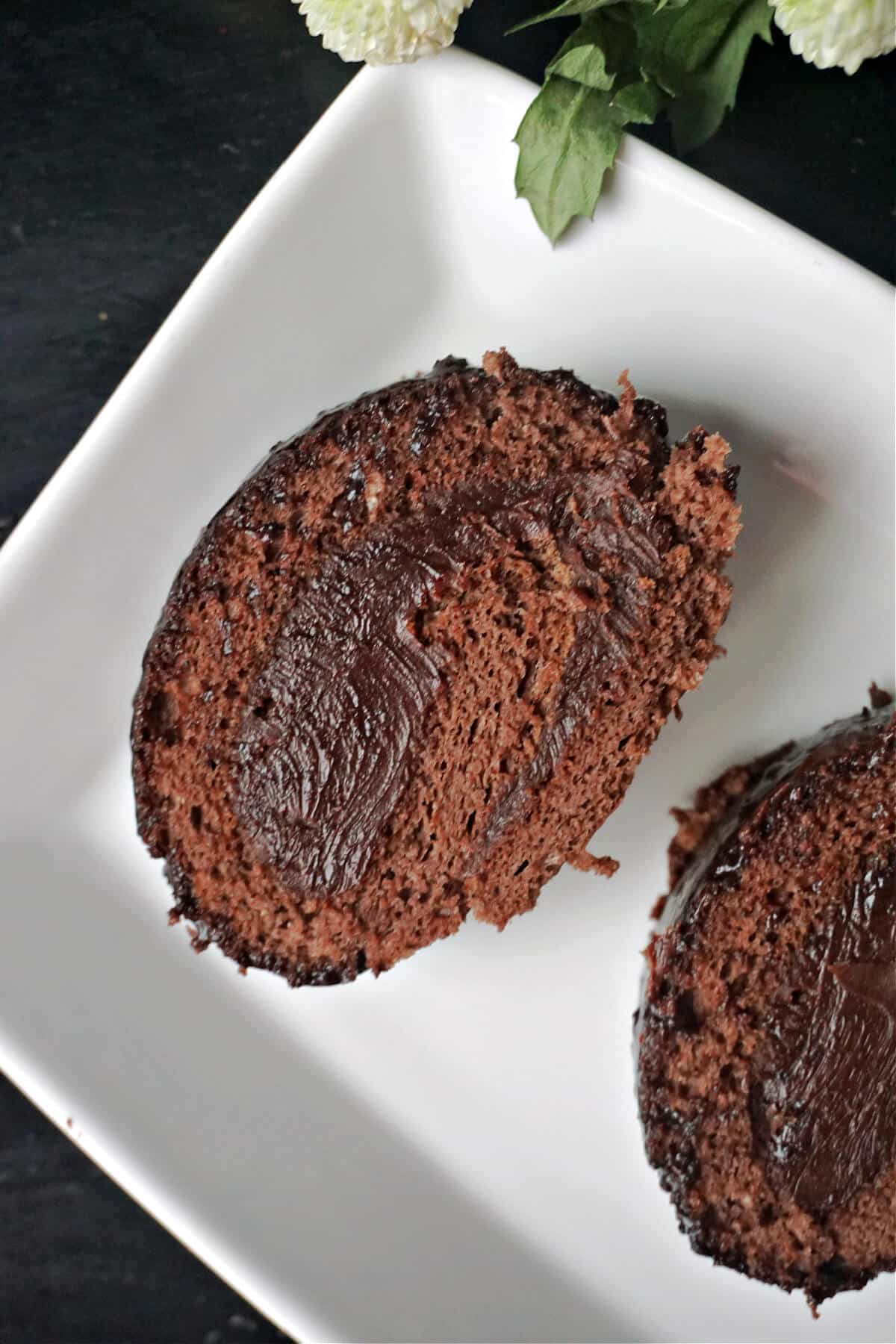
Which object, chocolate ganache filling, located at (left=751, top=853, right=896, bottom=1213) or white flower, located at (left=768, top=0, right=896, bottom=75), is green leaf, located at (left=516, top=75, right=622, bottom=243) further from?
chocolate ganache filling, located at (left=751, top=853, right=896, bottom=1213)

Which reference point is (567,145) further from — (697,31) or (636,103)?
(697,31)

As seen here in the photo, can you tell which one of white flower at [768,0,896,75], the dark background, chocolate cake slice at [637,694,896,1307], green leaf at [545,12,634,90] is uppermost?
green leaf at [545,12,634,90]

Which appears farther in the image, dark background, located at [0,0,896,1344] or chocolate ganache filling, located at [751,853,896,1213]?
dark background, located at [0,0,896,1344]

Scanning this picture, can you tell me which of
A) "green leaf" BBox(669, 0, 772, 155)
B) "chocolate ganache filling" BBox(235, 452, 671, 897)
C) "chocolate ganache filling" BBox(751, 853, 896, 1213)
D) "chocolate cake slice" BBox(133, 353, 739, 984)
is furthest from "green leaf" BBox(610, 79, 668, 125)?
"chocolate ganache filling" BBox(751, 853, 896, 1213)

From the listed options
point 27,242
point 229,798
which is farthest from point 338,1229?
point 27,242

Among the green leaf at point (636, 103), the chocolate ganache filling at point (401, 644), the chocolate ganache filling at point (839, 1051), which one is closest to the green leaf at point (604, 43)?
the green leaf at point (636, 103)

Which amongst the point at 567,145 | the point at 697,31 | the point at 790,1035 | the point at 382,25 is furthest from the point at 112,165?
the point at 790,1035

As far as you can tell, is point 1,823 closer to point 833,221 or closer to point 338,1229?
point 338,1229
